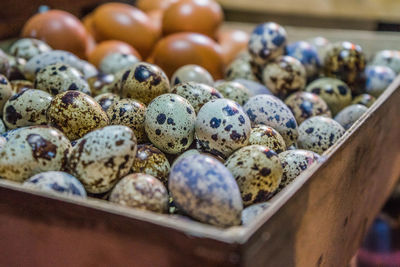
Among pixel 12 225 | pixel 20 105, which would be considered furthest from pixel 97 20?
pixel 12 225

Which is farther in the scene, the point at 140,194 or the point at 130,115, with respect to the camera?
the point at 130,115

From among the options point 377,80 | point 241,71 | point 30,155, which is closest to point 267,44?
point 241,71

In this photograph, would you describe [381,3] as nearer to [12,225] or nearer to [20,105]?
[20,105]

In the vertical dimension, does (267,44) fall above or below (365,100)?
above

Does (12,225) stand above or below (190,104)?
below

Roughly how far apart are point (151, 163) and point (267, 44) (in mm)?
652

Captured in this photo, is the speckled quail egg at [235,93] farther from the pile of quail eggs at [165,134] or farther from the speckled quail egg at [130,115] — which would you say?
the speckled quail egg at [130,115]

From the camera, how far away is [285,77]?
1.28 metres

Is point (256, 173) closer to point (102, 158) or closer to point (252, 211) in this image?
point (252, 211)

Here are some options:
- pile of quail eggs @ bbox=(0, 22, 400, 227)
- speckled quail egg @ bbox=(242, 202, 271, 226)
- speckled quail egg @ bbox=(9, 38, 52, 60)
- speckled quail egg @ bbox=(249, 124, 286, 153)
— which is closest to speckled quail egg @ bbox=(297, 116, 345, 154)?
pile of quail eggs @ bbox=(0, 22, 400, 227)

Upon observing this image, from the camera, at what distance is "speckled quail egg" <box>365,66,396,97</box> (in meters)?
1.38

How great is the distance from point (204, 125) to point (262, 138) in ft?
0.43

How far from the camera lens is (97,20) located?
165cm

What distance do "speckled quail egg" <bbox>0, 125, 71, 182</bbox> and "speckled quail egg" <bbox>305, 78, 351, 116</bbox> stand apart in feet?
2.55
